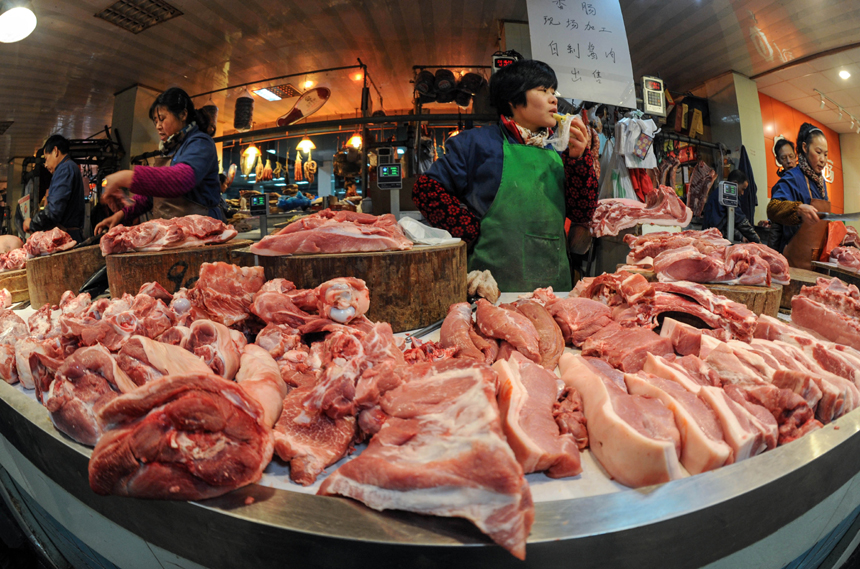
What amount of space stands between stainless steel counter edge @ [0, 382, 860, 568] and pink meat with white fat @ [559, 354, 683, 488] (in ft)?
0.23

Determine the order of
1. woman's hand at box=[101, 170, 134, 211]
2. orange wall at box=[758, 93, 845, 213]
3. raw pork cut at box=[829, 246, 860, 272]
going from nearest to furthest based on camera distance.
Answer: woman's hand at box=[101, 170, 134, 211] < raw pork cut at box=[829, 246, 860, 272] < orange wall at box=[758, 93, 845, 213]

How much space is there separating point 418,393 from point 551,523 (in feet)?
1.36

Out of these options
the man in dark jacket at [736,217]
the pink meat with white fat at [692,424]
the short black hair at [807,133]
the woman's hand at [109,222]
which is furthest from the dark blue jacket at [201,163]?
the short black hair at [807,133]

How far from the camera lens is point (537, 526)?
2.32 feet

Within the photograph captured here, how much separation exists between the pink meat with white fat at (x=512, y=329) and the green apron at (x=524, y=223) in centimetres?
171

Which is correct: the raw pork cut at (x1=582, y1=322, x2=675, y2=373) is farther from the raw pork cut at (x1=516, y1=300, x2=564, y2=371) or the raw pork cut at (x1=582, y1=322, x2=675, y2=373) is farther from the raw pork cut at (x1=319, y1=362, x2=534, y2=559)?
the raw pork cut at (x1=319, y1=362, x2=534, y2=559)

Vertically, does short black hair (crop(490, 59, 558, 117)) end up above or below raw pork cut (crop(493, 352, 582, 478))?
above

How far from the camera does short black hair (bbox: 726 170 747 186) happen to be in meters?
4.30

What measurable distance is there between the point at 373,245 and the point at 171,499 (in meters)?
1.34

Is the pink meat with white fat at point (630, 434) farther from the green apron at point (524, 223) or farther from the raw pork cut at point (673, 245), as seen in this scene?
the green apron at point (524, 223)

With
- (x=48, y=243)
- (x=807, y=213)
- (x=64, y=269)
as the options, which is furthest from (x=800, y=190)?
(x=48, y=243)

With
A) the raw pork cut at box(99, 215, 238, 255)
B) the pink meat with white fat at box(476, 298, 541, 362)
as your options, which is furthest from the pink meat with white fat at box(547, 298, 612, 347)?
the raw pork cut at box(99, 215, 238, 255)

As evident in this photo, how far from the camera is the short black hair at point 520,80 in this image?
2949mm

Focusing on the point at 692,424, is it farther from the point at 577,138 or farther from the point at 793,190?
the point at 793,190
